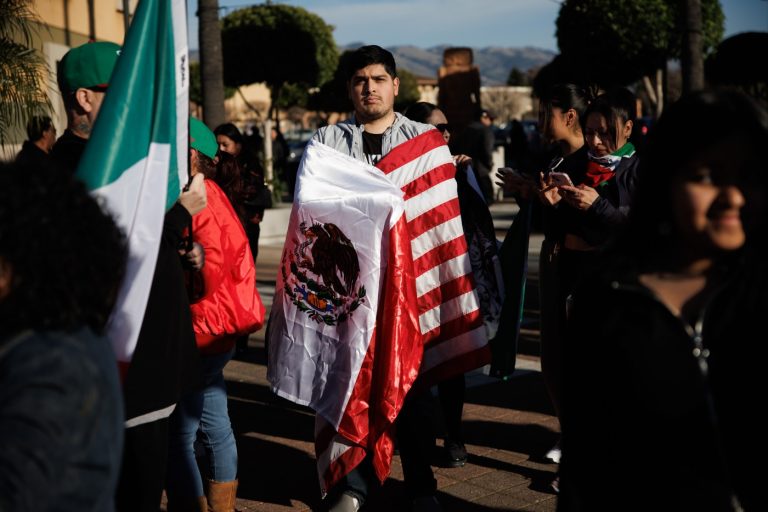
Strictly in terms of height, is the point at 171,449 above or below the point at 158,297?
below

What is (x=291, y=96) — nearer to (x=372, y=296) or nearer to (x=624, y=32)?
(x=624, y=32)

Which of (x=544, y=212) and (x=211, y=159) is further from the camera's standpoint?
(x=544, y=212)

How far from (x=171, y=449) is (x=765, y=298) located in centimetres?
237

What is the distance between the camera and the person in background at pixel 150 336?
9.55 feet

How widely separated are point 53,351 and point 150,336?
4.15 ft

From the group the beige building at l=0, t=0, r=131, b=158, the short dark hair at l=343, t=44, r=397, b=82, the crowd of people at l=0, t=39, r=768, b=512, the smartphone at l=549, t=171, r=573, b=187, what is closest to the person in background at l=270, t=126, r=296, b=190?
the beige building at l=0, t=0, r=131, b=158

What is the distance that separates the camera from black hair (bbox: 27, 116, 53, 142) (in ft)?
22.5

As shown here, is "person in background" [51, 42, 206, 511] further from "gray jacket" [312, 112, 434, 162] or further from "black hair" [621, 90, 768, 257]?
"black hair" [621, 90, 768, 257]

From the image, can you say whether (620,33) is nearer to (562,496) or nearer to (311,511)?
(311,511)

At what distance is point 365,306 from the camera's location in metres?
4.20

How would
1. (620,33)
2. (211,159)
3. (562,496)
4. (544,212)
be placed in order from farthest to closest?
(620,33), (544,212), (211,159), (562,496)

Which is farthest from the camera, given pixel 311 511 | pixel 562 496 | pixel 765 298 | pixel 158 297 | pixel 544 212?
pixel 544 212

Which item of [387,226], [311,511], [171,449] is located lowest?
[311,511]

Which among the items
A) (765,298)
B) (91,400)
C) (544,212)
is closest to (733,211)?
(765,298)
